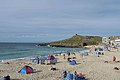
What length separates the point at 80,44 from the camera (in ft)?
408

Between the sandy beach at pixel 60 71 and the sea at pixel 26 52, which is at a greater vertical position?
the sea at pixel 26 52

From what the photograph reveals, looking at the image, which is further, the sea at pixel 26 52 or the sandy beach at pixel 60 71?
the sea at pixel 26 52

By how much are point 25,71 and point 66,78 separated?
619 cm

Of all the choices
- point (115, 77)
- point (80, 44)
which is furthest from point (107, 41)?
point (115, 77)

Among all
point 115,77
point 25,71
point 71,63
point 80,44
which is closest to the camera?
point 115,77

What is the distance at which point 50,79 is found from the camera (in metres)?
19.7

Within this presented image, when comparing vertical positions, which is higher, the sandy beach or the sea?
the sea

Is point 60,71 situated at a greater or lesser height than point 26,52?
lesser

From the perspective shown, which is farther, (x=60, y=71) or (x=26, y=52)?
(x=26, y=52)

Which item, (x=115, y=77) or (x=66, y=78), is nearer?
(x=66, y=78)

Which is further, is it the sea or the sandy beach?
the sea

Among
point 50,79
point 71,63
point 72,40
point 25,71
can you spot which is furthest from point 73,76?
point 72,40

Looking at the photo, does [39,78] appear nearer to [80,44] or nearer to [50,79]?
[50,79]

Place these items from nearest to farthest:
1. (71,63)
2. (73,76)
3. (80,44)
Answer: (73,76) → (71,63) → (80,44)
